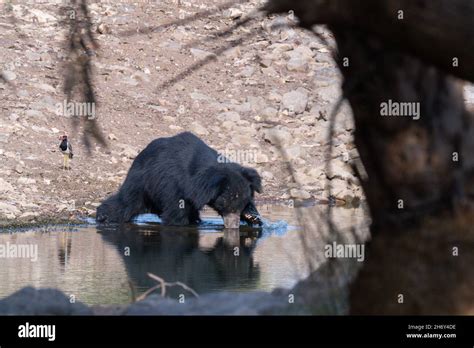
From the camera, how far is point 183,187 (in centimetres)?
1134

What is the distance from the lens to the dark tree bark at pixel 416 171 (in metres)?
3.43

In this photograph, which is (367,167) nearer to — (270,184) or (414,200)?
(414,200)

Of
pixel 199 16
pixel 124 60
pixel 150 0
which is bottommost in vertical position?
pixel 199 16

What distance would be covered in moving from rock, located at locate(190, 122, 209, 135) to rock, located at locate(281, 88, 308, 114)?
1.86m

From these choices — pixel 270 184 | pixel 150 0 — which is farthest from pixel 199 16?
pixel 150 0

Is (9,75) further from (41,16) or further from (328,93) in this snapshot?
(328,93)

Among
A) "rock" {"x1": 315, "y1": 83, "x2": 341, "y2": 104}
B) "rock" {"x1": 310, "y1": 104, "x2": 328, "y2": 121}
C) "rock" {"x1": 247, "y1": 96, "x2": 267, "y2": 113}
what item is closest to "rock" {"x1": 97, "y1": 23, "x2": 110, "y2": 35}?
"rock" {"x1": 247, "y1": 96, "x2": 267, "y2": 113}

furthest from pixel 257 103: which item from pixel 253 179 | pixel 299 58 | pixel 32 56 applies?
pixel 253 179

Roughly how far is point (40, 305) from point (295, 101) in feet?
40.5

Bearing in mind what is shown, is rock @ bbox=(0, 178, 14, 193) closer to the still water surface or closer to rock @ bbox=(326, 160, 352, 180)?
the still water surface

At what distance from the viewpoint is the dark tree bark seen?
11.2ft

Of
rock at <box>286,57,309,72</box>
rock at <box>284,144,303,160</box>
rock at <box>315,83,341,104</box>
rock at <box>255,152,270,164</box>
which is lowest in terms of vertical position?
rock at <box>255,152,270,164</box>
